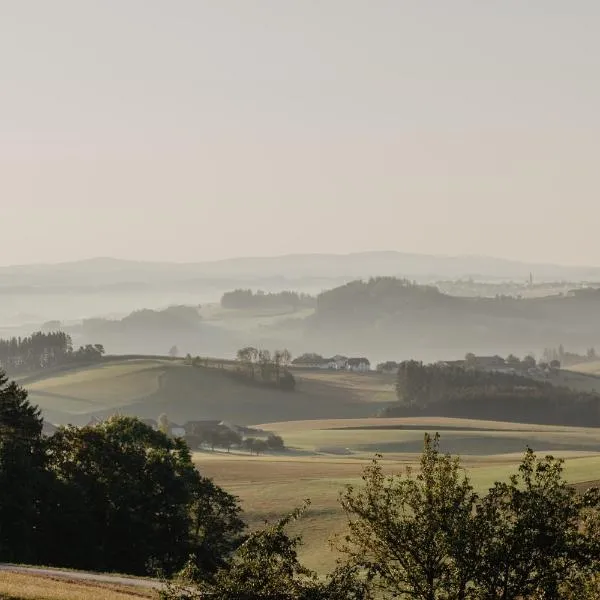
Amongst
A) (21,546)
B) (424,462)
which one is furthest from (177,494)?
(424,462)

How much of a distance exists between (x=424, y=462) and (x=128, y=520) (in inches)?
1374

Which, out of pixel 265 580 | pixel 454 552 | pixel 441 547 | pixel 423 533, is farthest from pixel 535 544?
pixel 265 580

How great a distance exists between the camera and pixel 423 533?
31062 millimetres

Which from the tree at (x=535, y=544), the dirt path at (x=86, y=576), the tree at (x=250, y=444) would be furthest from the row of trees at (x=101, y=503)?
the tree at (x=250, y=444)

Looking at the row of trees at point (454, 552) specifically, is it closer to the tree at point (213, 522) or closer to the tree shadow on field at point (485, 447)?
the tree at point (213, 522)

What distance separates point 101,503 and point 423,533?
3705cm

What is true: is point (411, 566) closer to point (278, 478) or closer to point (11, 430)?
point (11, 430)

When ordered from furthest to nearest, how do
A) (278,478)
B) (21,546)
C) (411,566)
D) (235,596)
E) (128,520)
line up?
(278,478) → (128,520) → (21,546) → (411,566) → (235,596)

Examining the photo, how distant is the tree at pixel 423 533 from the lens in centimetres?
3027

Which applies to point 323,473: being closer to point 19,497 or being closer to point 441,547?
point 19,497

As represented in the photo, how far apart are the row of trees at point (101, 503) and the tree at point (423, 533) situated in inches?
1088

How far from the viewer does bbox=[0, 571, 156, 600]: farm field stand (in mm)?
37906

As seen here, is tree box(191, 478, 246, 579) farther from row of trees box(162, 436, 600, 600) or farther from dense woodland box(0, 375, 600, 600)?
row of trees box(162, 436, 600, 600)

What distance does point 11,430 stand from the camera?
6594 centimetres
